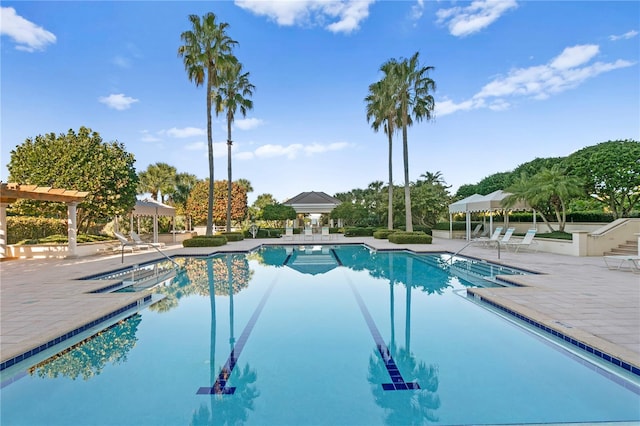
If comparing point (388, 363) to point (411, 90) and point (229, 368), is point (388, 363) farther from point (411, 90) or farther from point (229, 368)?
point (411, 90)

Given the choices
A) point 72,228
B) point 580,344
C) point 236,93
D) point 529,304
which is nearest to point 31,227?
point 72,228

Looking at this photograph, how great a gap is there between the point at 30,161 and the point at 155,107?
7.29 metres

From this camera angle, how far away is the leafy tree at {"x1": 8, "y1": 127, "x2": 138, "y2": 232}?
50.5 ft

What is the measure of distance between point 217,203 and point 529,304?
34.2 m

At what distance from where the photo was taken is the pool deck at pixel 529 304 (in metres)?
4.21

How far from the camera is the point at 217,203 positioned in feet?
120

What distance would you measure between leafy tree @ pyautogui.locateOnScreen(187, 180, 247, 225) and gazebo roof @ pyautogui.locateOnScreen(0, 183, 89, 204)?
19.3 meters

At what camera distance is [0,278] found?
9.09m

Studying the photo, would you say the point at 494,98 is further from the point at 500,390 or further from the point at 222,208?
the point at 222,208

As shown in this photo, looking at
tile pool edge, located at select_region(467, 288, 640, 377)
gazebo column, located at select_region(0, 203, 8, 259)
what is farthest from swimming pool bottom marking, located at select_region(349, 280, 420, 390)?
gazebo column, located at select_region(0, 203, 8, 259)

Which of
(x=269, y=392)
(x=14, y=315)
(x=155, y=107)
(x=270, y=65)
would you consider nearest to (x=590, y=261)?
(x=269, y=392)

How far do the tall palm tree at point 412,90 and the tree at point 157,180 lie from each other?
2062 centimetres

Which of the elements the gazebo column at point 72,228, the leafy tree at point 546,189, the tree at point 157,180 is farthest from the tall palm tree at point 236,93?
the leafy tree at point 546,189

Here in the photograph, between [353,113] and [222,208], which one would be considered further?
[222,208]
